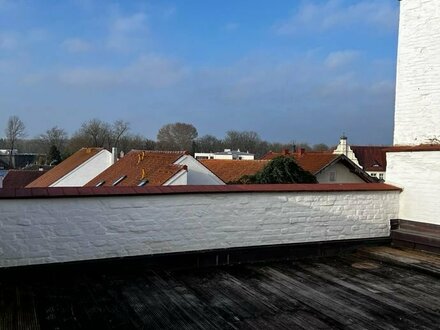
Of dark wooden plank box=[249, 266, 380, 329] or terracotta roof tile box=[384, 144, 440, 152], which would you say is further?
terracotta roof tile box=[384, 144, 440, 152]

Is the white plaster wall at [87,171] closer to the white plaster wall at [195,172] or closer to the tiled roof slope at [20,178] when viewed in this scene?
the white plaster wall at [195,172]

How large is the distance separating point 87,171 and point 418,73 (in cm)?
2895

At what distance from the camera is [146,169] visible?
21047 mm

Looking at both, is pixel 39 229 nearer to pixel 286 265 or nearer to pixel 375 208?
pixel 286 265

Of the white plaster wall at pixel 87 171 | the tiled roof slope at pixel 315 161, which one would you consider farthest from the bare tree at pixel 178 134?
the tiled roof slope at pixel 315 161

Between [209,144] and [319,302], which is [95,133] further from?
[319,302]

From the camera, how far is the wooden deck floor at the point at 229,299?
158 inches

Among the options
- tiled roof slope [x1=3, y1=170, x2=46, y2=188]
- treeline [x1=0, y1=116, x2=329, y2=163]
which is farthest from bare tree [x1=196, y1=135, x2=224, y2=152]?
tiled roof slope [x1=3, y1=170, x2=46, y2=188]

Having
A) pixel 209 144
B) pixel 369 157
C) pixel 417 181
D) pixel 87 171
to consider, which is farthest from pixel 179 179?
pixel 209 144

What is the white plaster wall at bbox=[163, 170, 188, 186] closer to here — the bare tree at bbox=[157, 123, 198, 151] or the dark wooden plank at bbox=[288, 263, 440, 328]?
the dark wooden plank at bbox=[288, 263, 440, 328]

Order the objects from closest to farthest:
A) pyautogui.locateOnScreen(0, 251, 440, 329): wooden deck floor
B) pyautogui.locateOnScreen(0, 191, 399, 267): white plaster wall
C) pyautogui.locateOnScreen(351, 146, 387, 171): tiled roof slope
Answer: pyautogui.locateOnScreen(0, 251, 440, 329): wooden deck floor, pyautogui.locateOnScreen(0, 191, 399, 267): white plaster wall, pyautogui.locateOnScreen(351, 146, 387, 171): tiled roof slope

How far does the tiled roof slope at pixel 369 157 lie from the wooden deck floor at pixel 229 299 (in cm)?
5088

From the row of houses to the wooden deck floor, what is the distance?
1105 cm

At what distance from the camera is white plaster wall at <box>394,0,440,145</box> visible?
270 inches
